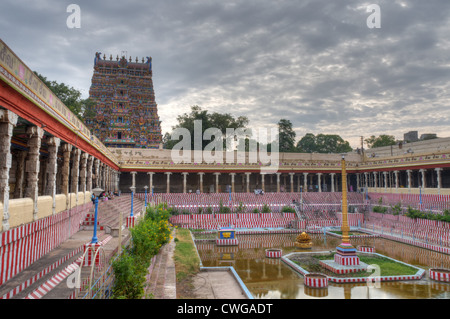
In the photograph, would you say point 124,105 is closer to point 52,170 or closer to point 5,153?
point 52,170

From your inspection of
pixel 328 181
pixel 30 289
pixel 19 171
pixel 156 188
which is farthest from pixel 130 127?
pixel 30 289

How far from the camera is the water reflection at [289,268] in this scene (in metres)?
10.3

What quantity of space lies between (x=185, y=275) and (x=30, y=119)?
7.69 meters

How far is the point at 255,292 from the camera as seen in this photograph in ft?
34.4

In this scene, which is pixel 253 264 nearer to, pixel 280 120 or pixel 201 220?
pixel 201 220

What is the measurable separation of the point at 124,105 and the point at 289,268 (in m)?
37.5

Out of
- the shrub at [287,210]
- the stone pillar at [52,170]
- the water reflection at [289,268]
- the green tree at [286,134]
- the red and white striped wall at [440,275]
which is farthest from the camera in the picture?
the green tree at [286,134]

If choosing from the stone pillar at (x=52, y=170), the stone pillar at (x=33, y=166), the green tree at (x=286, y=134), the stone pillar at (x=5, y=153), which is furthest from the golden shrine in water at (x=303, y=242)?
the green tree at (x=286, y=134)

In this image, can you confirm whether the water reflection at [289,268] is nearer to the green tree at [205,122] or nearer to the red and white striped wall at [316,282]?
the red and white striped wall at [316,282]

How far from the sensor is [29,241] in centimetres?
756

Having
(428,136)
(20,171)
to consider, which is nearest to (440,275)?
(20,171)

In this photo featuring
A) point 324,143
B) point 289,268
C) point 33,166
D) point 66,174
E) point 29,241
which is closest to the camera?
point 29,241

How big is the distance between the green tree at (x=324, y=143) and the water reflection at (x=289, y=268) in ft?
202

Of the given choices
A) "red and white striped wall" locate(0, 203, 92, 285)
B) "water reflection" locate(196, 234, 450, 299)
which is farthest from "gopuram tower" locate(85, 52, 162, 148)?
"red and white striped wall" locate(0, 203, 92, 285)
